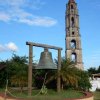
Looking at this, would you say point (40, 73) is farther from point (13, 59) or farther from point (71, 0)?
point (71, 0)

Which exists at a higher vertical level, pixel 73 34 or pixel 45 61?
pixel 73 34

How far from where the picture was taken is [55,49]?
20.9 metres

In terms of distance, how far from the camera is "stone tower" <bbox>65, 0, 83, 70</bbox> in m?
63.9

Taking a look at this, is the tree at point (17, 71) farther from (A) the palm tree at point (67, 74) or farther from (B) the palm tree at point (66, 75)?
(A) the palm tree at point (67, 74)

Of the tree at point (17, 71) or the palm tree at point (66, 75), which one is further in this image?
the palm tree at point (66, 75)

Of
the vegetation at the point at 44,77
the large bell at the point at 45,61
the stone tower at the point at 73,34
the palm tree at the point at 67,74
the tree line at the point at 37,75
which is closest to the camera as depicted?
the large bell at the point at 45,61

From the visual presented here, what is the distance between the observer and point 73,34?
6656 cm

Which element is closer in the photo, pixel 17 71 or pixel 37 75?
pixel 17 71

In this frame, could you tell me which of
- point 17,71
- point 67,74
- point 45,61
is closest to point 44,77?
point 17,71

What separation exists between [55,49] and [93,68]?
77466mm

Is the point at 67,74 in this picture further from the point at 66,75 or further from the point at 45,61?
the point at 45,61

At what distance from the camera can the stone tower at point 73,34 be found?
2517 inches

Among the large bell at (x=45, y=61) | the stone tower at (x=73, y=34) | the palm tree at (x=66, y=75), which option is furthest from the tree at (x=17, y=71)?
the stone tower at (x=73, y=34)

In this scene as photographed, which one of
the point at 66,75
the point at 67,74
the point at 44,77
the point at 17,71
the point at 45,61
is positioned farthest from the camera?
the point at 17,71
